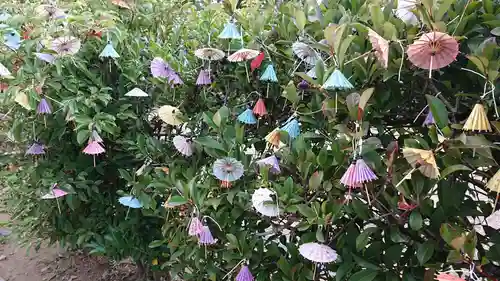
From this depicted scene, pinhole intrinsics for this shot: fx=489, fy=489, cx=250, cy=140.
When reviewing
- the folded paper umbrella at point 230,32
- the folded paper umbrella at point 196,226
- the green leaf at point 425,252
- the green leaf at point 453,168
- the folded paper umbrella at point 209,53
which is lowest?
the folded paper umbrella at point 196,226

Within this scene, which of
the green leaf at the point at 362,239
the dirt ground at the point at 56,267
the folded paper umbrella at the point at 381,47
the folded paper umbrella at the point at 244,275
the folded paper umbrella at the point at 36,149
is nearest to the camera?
the folded paper umbrella at the point at 381,47

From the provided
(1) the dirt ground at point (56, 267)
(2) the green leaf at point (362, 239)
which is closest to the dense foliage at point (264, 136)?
(2) the green leaf at point (362, 239)

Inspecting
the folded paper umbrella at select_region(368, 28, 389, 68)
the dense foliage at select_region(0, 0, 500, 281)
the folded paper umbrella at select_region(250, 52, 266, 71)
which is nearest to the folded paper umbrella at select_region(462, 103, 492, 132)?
the dense foliage at select_region(0, 0, 500, 281)

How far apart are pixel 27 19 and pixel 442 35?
1914mm

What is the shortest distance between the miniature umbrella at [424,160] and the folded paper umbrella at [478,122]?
0.33ft

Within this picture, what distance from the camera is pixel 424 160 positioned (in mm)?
1125

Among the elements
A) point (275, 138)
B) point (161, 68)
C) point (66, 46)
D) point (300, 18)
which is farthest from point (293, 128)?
point (66, 46)

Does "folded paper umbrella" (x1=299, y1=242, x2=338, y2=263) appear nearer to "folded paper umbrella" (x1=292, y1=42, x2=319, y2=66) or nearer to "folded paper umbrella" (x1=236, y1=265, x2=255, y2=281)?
"folded paper umbrella" (x1=236, y1=265, x2=255, y2=281)

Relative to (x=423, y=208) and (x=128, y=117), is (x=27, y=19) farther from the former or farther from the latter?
(x=423, y=208)

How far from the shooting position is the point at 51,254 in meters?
3.72

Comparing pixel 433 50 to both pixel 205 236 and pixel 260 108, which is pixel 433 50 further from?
pixel 205 236

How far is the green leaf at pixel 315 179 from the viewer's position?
4.59 ft

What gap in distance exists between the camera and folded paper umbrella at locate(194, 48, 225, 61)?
1785 mm

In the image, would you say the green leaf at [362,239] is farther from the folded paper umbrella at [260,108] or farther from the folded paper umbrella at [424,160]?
the folded paper umbrella at [260,108]
